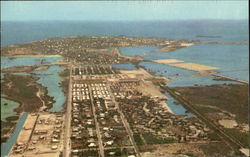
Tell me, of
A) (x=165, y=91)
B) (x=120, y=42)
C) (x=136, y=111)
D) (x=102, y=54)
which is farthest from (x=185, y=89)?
(x=120, y=42)

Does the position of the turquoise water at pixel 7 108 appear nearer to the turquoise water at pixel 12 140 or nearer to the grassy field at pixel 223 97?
the turquoise water at pixel 12 140

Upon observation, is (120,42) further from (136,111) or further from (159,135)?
(159,135)

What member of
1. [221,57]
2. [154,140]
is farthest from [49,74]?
[221,57]

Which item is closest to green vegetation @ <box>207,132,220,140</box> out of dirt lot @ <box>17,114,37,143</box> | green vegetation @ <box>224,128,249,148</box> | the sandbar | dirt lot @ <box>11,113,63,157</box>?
green vegetation @ <box>224,128,249,148</box>

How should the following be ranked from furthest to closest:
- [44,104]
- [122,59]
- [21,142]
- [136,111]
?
[122,59] < [44,104] < [136,111] < [21,142]

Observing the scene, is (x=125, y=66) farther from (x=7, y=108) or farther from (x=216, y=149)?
(x=216, y=149)
